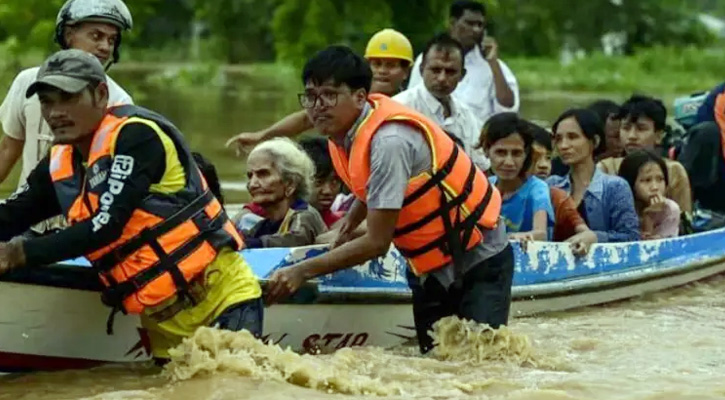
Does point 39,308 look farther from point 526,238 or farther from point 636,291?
point 636,291

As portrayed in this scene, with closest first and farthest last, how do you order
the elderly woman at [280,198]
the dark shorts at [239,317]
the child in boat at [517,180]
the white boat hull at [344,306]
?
the dark shorts at [239,317] → the white boat hull at [344,306] → the elderly woman at [280,198] → the child in boat at [517,180]

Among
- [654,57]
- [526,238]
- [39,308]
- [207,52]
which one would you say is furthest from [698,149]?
[207,52]

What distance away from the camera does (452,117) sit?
356 inches

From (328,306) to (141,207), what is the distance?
1.59 meters

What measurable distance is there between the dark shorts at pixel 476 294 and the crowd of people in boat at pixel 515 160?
85 cm

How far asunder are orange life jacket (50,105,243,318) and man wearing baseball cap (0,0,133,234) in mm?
Answer: 864

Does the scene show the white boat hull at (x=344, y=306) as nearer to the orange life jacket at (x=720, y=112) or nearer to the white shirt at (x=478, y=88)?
the orange life jacket at (x=720, y=112)

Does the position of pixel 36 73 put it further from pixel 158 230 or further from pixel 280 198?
pixel 158 230

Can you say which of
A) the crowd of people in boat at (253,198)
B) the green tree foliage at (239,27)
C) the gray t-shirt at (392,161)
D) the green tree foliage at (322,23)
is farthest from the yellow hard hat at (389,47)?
the green tree foliage at (239,27)

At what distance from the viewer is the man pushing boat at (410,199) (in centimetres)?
567

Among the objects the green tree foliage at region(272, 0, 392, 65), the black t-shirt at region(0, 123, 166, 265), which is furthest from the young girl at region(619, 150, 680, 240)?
the green tree foliage at region(272, 0, 392, 65)

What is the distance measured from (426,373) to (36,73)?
2.03 meters

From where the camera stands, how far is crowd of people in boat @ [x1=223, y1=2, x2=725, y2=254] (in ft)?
23.1

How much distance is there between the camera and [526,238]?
7.68m
